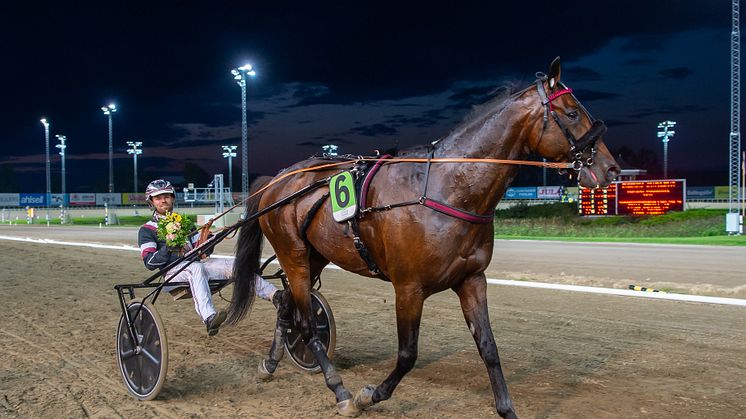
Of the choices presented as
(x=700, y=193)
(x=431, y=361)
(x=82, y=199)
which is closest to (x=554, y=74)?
(x=431, y=361)

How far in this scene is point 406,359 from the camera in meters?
3.43

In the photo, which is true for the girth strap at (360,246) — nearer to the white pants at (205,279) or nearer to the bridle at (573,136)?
the bridle at (573,136)

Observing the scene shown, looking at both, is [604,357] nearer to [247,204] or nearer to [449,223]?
[449,223]

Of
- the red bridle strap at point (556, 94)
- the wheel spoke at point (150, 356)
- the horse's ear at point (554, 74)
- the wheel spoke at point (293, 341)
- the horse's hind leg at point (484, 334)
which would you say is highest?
the horse's ear at point (554, 74)

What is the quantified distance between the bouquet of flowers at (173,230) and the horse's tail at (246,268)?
1.46 feet

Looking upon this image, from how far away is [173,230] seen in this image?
15.4 ft

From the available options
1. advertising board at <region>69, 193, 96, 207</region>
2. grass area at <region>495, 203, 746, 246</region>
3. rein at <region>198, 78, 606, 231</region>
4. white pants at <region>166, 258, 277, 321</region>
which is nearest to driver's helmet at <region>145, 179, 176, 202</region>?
white pants at <region>166, 258, 277, 321</region>

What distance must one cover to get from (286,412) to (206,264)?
1.68 meters

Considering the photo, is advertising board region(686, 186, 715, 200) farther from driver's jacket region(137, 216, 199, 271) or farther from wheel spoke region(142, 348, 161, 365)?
A: wheel spoke region(142, 348, 161, 365)

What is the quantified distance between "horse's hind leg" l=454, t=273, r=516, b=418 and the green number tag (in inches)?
32.5

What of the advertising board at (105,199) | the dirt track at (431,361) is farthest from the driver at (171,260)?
the advertising board at (105,199)

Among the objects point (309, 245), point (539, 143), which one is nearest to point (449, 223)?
point (539, 143)

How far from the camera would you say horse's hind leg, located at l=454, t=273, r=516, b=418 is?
3324 millimetres

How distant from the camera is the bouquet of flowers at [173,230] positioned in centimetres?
469
